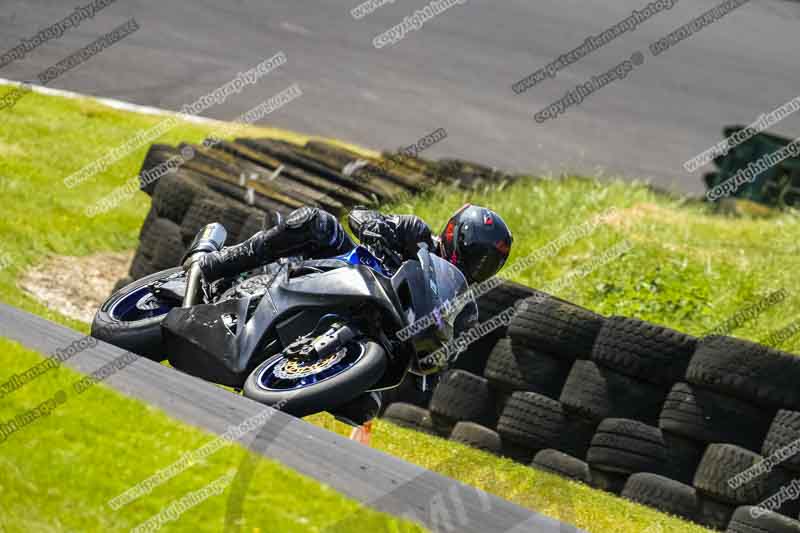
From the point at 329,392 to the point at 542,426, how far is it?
2.39 meters

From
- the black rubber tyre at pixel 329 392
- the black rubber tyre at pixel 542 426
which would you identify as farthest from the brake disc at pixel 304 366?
the black rubber tyre at pixel 542 426

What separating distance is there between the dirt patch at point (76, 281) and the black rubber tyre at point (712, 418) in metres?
4.82

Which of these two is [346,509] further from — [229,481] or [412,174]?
[412,174]

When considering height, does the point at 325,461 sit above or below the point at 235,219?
above

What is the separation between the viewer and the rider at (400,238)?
264 inches

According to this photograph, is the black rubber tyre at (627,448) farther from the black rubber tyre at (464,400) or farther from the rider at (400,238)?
the rider at (400,238)

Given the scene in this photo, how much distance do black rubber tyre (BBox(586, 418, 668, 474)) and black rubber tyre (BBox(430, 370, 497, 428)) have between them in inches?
31.3

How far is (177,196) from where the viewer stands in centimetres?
1024

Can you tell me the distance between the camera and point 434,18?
23359 mm

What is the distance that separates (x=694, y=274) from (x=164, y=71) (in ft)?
32.3

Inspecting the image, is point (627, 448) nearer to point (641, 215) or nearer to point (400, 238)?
point (400, 238)

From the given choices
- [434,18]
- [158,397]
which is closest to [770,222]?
[158,397]

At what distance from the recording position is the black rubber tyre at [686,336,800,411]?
24.4 feet

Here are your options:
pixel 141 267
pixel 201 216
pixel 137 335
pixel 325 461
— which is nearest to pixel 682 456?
pixel 137 335
